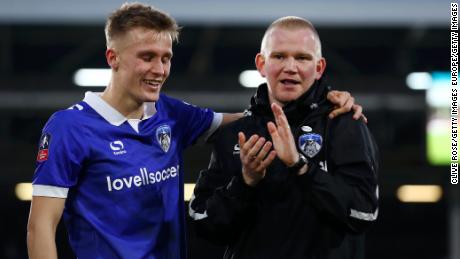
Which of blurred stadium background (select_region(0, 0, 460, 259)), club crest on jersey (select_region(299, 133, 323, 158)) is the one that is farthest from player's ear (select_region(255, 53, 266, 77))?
blurred stadium background (select_region(0, 0, 460, 259))

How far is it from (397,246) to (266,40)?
11590mm

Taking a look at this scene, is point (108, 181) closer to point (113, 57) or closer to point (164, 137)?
point (164, 137)

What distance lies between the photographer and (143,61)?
3080 millimetres

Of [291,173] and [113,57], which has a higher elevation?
[113,57]

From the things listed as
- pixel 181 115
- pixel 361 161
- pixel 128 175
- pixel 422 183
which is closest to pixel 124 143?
pixel 128 175

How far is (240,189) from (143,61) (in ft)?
2.03

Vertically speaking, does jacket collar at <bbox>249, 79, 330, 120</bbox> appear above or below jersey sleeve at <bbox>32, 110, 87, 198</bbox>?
above

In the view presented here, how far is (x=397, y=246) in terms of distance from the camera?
14.2 meters

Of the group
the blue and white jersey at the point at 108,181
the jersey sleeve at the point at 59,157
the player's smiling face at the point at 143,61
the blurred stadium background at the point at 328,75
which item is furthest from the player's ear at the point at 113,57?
the blurred stadium background at the point at 328,75

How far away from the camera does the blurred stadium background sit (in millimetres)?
10695

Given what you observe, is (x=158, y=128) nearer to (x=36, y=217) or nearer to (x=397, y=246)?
(x=36, y=217)

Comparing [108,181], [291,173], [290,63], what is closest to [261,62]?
[290,63]

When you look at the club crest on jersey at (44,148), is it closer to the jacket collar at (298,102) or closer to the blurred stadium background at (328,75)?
the jacket collar at (298,102)

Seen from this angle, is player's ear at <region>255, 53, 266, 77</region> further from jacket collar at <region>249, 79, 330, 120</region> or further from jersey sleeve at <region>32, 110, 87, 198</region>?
jersey sleeve at <region>32, 110, 87, 198</region>
